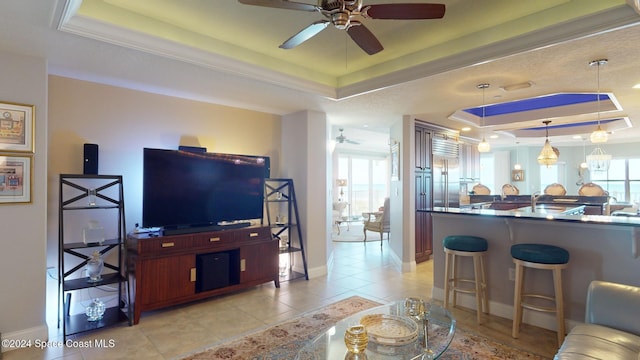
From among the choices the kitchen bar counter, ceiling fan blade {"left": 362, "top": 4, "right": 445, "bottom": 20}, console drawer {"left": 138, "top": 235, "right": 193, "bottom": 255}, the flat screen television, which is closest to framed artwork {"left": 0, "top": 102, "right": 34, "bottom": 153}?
the flat screen television

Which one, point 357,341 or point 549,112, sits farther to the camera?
point 549,112

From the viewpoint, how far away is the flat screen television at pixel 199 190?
342 centimetres

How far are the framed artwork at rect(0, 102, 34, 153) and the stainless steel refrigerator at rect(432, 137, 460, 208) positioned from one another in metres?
5.37

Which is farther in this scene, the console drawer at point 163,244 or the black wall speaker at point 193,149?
the black wall speaker at point 193,149

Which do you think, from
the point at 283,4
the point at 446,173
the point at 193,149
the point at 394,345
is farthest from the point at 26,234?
the point at 446,173

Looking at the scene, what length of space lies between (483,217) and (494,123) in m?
3.53

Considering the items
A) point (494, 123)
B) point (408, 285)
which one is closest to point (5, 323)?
point (408, 285)

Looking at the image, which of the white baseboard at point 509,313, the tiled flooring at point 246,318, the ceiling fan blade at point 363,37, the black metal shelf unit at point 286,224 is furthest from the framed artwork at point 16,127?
the white baseboard at point 509,313

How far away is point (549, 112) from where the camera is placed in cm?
543

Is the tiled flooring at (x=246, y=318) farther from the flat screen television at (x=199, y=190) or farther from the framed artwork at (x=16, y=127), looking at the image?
the framed artwork at (x=16, y=127)

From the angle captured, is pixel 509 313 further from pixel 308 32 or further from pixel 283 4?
pixel 283 4

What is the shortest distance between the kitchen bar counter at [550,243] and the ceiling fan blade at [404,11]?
2.07 metres

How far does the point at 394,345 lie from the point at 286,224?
A: 2.84 meters

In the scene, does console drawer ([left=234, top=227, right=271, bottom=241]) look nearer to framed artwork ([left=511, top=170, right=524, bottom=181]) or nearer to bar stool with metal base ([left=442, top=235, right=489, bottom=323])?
bar stool with metal base ([left=442, top=235, right=489, bottom=323])
